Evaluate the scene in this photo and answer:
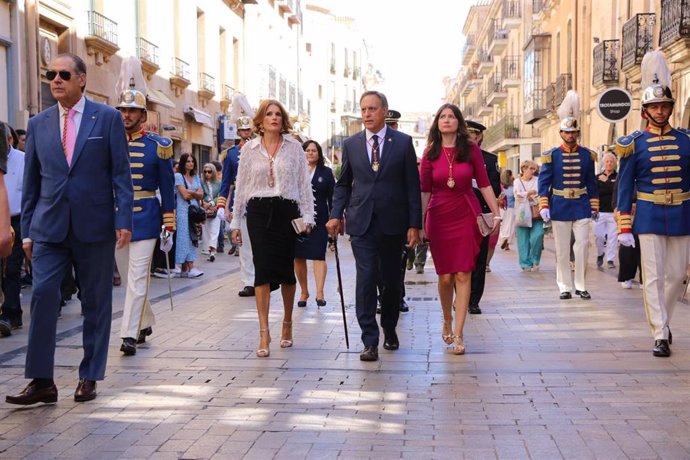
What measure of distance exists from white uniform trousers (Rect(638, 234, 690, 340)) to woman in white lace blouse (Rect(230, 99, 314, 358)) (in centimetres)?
261

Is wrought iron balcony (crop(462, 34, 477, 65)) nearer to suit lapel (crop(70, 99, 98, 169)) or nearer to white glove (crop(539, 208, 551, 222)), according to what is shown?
white glove (crop(539, 208, 551, 222))

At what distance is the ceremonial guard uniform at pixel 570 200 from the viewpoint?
11.2m

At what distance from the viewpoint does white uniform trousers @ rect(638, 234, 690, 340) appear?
7.32m

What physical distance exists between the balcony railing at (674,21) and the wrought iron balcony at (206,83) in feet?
47.0

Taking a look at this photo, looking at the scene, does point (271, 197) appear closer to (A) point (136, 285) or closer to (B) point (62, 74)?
(A) point (136, 285)

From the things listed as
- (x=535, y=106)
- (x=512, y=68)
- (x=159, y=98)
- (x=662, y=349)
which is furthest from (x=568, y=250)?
(x=512, y=68)

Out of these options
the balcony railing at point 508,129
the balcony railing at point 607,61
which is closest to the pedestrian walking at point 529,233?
the balcony railing at point 607,61

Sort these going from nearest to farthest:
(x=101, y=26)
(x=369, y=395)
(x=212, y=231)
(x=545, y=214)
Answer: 1. (x=369, y=395)
2. (x=545, y=214)
3. (x=212, y=231)
4. (x=101, y=26)

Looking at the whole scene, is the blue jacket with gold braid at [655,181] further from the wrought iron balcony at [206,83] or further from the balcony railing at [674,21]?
the wrought iron balcony at [206,83]

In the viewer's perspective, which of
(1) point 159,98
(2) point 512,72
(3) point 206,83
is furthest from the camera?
(2) point 512,72

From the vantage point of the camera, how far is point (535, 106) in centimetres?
4138

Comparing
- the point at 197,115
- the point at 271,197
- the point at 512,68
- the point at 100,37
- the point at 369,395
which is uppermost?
the point at 512,68

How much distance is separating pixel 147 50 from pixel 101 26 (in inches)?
135

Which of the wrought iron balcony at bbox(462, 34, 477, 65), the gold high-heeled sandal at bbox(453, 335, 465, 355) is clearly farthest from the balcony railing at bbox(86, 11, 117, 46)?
the wrought iron balcony at bbox(462, 34, 477, 65)
